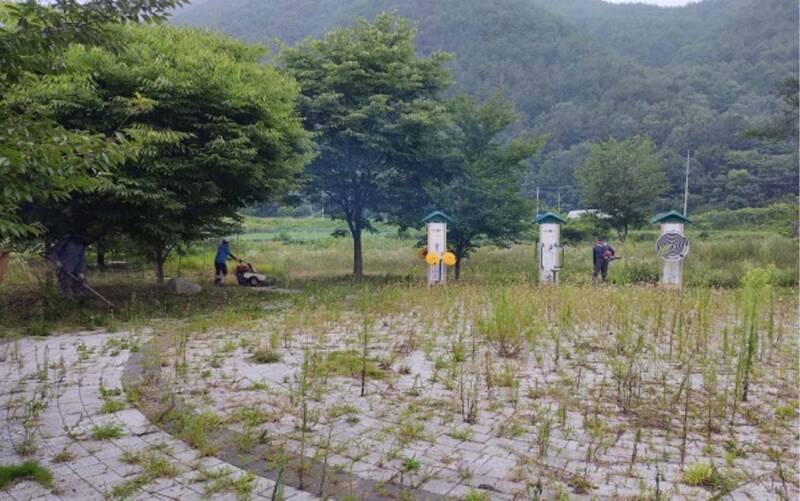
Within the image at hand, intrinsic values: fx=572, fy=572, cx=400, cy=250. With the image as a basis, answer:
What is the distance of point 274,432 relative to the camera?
156 inches

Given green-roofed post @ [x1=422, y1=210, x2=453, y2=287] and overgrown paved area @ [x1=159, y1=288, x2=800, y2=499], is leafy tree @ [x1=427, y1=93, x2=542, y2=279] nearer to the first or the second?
green-roofed post @ [x1=422, y1=210, x2=453, y2=287]

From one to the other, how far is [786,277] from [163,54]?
15.2 meters

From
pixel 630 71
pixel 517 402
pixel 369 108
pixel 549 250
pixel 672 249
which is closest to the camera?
pixel 517 402

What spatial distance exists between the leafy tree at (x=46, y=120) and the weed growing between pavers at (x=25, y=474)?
52.6 inches

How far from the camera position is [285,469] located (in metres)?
3.37

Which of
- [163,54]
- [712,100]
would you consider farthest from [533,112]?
[163,54]

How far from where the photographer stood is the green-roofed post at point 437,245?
13.5 meters

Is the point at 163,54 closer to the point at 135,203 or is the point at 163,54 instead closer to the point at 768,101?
the point at 135,203

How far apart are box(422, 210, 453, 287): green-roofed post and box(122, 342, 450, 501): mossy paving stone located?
915 cm

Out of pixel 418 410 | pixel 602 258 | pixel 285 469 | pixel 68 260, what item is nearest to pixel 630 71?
pixel 602 258

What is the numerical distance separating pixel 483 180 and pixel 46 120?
502 inches

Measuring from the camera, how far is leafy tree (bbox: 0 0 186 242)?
308 centimetres

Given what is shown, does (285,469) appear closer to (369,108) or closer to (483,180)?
(369,108)

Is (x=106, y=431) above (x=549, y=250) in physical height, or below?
below
